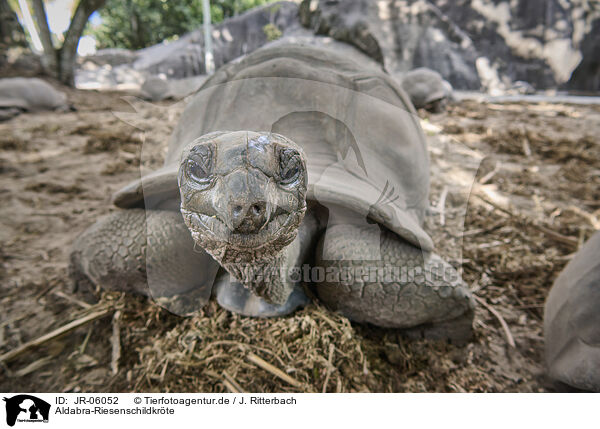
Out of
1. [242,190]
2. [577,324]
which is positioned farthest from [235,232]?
[577,324]

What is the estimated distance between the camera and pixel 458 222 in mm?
2020

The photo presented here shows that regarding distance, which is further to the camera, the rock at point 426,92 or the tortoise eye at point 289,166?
the rock at point 426,92

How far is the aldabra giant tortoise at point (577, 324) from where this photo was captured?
0.97m

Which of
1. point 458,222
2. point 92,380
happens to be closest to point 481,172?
point 458,222

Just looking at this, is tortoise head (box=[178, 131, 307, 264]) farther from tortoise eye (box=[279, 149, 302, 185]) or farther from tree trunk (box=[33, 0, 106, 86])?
tree trunk (box=[33, 0, 106, 86])

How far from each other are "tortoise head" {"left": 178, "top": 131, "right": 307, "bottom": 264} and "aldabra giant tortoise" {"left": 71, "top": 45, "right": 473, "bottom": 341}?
167 mm

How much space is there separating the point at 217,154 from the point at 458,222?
176 centimetres

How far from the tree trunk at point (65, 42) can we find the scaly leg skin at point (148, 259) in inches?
283

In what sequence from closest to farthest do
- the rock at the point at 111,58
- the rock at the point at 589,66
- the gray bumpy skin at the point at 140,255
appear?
the gray bumpy skin at the point at 140,255 < the rock at the point at 589,66 < the rock at the point at 111,58

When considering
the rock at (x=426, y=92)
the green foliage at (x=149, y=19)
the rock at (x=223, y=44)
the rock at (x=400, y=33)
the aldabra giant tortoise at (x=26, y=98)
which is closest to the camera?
the rock at (x=223, y=44)

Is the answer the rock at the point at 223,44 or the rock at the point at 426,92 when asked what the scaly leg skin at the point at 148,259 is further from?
the rock at the point at 426,92

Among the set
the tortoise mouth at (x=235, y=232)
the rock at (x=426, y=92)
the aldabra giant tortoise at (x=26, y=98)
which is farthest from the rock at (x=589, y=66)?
the aldabra giant tortoise at (x=26, y=98)

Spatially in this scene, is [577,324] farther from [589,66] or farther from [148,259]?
[589,66]

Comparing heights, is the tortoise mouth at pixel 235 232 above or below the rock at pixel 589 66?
above
